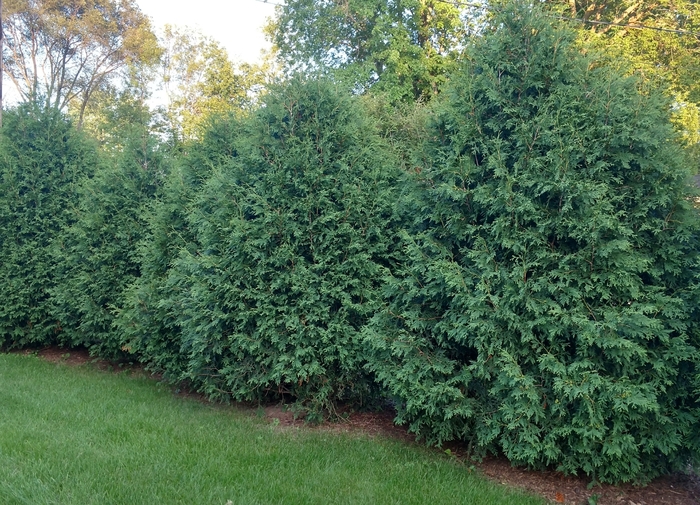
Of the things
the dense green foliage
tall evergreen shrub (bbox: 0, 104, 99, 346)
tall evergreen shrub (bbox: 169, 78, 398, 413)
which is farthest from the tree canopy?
tall evergreen shrub (bbox: 169, 78, 398, 413)

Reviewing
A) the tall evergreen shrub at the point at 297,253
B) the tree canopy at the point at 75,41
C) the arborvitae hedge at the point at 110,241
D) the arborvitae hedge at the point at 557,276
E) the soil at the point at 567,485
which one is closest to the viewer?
the arborvitae hedge at the point at 557,276

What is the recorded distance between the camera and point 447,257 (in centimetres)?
427

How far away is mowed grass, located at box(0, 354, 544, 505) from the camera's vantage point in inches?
Answer: 136

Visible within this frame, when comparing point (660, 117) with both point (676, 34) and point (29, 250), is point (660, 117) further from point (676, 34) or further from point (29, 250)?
point (676, 34)

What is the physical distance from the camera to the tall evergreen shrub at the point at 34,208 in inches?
319

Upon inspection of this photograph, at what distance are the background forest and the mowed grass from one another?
15.5 inches

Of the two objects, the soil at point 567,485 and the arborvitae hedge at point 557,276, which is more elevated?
the arborvitae hedge at point 557,276

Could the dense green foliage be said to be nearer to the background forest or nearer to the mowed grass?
the background forest

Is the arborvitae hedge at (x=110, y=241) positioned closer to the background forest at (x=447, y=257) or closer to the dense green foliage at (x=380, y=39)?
the background forest at (x=447, y=257)

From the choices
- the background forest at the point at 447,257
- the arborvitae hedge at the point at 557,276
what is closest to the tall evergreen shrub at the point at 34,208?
the background forest at the point at 447,257

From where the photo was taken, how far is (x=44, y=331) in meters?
8.09

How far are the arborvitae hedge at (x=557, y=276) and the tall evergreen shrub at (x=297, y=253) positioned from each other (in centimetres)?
70

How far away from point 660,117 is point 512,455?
2.85 m

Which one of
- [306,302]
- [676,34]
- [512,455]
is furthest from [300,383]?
[676,34]
